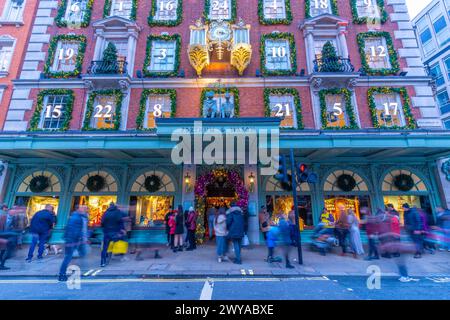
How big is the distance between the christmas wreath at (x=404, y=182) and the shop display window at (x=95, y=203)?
1527cm

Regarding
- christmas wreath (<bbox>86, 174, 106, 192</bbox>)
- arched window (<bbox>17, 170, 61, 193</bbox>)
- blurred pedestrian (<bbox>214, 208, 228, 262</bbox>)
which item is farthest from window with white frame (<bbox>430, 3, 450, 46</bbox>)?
arched window (<bbox>17, 170, 61, 193</bbox>)

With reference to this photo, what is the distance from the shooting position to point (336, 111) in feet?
42.4

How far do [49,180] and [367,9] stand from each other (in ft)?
74.3

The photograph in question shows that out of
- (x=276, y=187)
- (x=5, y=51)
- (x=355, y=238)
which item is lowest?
(x=355, y=238)

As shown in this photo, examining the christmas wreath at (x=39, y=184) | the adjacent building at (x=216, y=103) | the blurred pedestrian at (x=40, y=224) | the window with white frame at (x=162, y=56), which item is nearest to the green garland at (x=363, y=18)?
the adjacent building at (x=216, y=103)

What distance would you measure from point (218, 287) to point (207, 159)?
7.31 m

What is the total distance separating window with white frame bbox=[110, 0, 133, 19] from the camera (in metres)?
15.1

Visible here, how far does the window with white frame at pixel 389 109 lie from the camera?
12.7m

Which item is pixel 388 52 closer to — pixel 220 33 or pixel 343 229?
pixel 220 33

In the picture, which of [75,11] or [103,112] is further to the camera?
[75,11]

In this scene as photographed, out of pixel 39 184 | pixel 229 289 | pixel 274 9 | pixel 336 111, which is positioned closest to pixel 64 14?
pixel 39 184

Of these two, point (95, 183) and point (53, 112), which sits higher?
point (53, 112)
